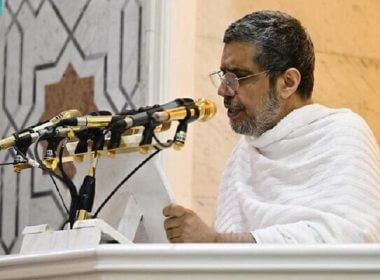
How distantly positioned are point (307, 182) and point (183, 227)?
1.91 ft


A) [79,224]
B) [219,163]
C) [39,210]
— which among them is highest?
[79,224]

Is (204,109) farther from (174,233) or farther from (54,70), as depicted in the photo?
(54,70)

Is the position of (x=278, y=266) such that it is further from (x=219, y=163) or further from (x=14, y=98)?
(x=14, y=98)

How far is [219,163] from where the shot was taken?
5.03m

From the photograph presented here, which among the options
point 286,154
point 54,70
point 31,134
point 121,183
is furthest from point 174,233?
point 54,70

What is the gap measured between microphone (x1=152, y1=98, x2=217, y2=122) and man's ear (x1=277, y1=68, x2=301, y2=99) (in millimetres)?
1101

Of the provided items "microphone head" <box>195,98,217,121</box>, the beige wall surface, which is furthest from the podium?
the beige wall surface

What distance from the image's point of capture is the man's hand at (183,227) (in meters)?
3.05

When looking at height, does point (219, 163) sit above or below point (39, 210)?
above

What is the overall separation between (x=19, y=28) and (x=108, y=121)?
2996mm

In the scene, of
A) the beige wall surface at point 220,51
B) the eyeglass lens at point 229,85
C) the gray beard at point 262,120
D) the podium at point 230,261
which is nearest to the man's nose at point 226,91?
the eyeglass lens at point 229,85

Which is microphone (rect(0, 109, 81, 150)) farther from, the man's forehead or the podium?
the man's forehead

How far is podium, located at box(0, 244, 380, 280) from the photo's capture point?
2205 mm

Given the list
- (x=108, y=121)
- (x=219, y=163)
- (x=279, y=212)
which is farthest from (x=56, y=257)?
(x=219, y=163)
